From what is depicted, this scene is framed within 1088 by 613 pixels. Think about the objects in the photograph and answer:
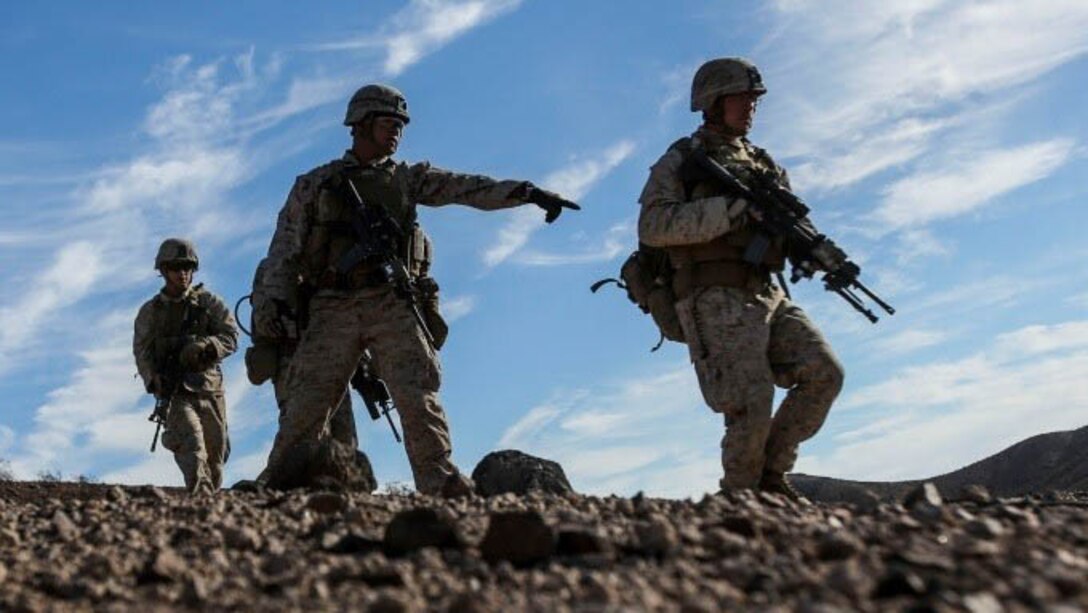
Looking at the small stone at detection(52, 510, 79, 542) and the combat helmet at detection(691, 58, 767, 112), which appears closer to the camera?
the small stone at detection(52, 510, 79, 542)

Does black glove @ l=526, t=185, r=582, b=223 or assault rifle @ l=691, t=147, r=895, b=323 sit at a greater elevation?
black glove @ l=526, t=185, r=582, b=223

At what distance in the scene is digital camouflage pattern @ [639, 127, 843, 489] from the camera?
755 centimetres

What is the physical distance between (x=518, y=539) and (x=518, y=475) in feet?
10.9

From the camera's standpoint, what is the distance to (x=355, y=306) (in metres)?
8.48

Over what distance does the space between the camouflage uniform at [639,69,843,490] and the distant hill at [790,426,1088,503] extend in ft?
23.0

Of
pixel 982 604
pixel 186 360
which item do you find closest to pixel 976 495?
pixel 982 604

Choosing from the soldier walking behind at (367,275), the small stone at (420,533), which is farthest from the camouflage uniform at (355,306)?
the small stone at (420,533)

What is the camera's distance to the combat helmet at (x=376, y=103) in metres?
8.67

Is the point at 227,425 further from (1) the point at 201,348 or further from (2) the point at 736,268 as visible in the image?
(2) the point at 736,268

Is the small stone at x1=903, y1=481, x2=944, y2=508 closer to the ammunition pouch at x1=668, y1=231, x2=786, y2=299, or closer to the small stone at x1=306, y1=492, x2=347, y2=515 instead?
the ammunition pouch at x1=668, y1=231, x2=786, y2=299

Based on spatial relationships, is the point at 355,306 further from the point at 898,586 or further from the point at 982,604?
the point at 982,604

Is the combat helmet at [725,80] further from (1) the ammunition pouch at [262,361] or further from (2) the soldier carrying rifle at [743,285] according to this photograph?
(1) the ammunition pouch at [262,361]

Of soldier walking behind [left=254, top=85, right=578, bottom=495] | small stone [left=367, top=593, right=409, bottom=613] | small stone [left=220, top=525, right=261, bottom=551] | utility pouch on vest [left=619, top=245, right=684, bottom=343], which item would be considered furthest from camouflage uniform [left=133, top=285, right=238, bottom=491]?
small stone [left=367, top=593, right=409, bottom=613]

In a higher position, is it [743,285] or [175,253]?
[175,253]
